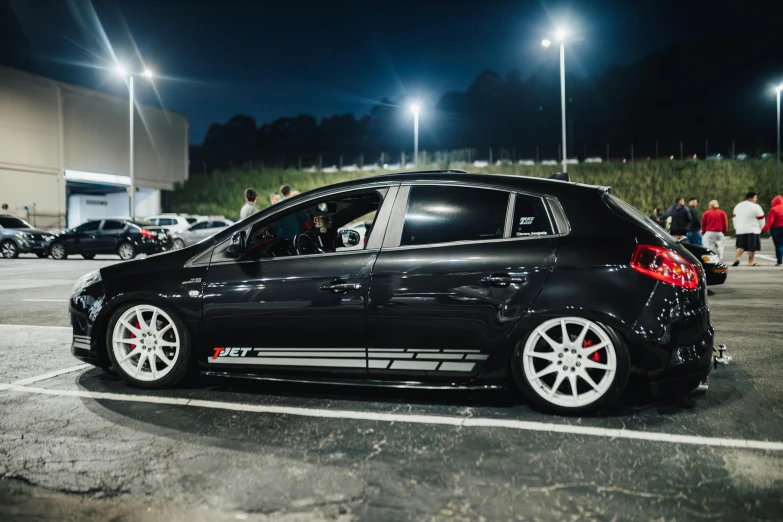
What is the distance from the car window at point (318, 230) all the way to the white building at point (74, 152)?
1524 inches

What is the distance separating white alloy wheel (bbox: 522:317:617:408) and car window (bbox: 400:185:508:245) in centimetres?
71

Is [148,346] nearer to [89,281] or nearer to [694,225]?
[89,281]

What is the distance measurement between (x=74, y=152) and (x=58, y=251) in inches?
942

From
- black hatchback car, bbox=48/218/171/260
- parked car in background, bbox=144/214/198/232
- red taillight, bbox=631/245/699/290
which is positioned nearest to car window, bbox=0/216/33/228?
black hatchback car, bbox=48/218/171/260

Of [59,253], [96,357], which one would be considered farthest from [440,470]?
[59,253]

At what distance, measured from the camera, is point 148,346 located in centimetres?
491

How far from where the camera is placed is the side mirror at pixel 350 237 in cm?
474

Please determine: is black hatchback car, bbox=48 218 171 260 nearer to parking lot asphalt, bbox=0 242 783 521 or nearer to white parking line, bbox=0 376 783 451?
parking lot asphalt, bbox=0 242 783 521

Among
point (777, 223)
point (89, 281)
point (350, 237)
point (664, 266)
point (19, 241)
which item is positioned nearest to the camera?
point (664, 266)

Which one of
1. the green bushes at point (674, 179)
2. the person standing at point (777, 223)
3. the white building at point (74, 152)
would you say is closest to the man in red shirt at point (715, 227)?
the person standing at point (777, 223)

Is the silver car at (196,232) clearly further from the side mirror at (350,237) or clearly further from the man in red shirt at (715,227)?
the side mirror at (350,237)

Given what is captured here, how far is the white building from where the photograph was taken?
39688 millimetres

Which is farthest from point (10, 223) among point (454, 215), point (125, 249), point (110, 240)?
point (454, 215)

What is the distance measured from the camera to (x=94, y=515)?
2.84 metres
